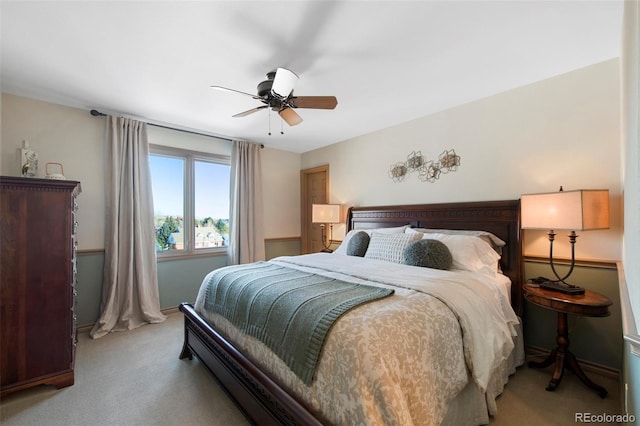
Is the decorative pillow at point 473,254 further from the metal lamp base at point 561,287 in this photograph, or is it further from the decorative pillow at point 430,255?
the metal lamp base at point 561,287

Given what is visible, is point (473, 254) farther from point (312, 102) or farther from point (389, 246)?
point (312, 102)

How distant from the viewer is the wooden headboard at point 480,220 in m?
2.50

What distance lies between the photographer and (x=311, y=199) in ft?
16.6

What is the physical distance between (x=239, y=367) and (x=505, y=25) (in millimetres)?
2825

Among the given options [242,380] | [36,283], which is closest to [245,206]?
[36,283]

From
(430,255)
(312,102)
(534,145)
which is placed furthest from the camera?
(534,145)

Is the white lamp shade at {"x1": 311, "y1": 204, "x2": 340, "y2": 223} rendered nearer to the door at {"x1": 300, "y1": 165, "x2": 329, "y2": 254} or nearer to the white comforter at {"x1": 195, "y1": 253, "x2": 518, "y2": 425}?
the door at {"x1": 300, "y1": 165, "x2": 329, "y2": 254}

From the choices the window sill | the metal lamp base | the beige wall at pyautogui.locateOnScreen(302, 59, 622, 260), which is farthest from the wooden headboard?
the window sill

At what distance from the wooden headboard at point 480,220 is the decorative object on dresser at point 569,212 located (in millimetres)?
353

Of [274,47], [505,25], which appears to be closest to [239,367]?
[274,47]

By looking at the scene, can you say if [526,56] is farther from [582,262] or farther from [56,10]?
[56,10]

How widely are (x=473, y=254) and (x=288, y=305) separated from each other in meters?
1.77

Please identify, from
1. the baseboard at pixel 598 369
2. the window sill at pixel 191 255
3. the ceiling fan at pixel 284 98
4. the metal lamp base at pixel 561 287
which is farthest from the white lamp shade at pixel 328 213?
the baseboard at pixel 598 369

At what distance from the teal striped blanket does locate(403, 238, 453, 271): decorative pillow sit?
0.86 m
